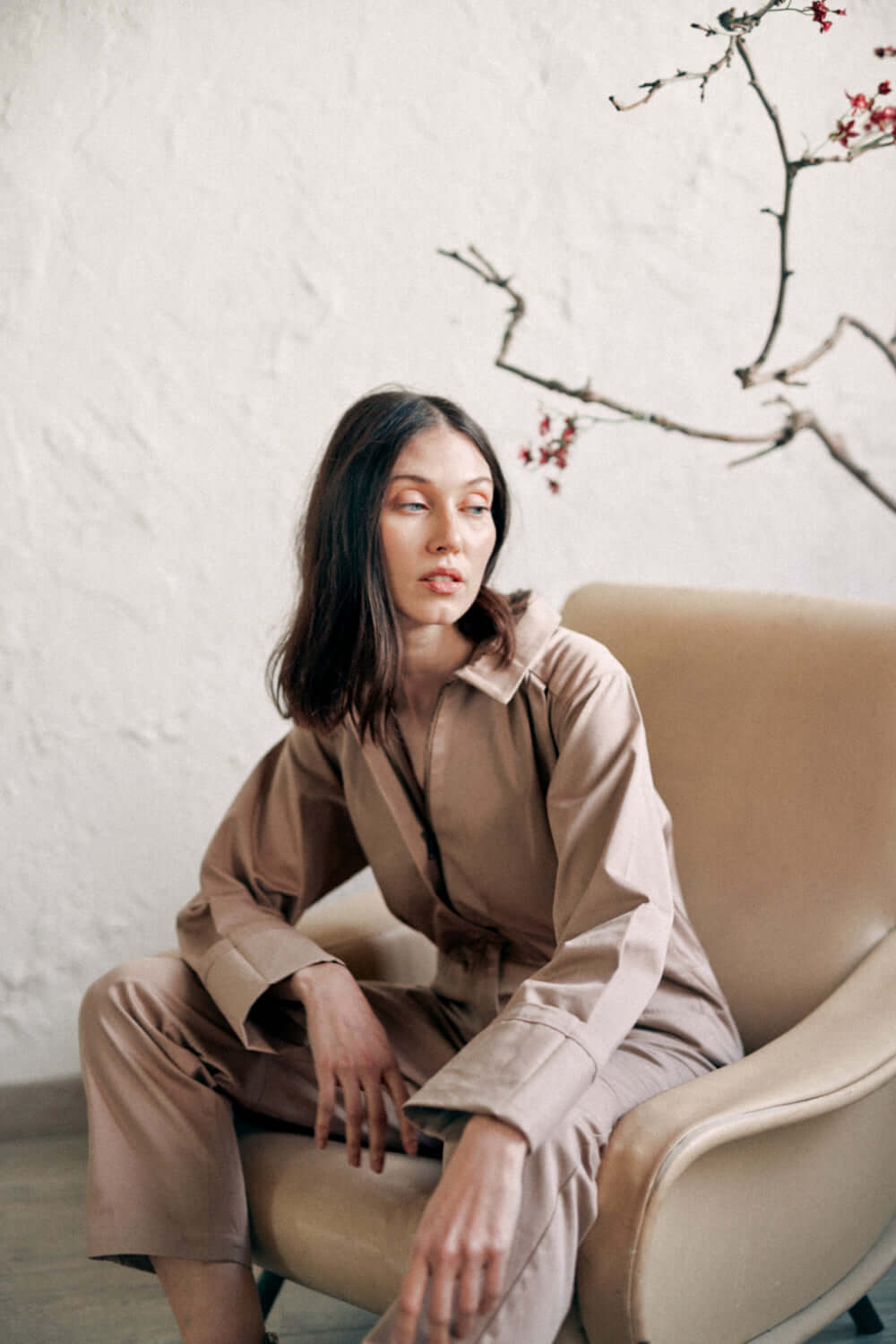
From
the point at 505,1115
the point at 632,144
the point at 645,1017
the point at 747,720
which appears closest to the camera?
the point at 505,1115

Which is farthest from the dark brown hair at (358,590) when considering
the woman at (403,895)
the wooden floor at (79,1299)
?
the wooden floor at (79,1299)

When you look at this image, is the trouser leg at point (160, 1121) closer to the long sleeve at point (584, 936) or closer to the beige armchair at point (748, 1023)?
the beige armchair at point (748, 1023)

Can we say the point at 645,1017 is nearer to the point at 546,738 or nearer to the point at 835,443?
the point at 546,738

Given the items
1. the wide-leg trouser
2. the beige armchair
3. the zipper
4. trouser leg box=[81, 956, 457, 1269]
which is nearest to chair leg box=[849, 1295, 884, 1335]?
the beige armchair

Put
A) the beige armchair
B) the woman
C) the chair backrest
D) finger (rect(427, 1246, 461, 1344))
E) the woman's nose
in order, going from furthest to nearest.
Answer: the chair backrest
the woman's nose
the woman
the beige armchair
finger (rect(427, 1246, 461, 1344))

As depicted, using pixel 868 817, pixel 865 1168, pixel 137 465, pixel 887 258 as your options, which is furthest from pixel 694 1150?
pixel 887 258

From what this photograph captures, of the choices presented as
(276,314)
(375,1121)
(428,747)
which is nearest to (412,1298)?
(375,1121)

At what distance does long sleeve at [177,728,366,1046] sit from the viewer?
1461mm

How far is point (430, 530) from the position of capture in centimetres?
138

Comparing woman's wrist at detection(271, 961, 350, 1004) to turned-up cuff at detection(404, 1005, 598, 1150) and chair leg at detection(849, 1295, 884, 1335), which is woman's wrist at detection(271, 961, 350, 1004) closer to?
turned-up cuff at detection(404, 1005, 598, 1150)

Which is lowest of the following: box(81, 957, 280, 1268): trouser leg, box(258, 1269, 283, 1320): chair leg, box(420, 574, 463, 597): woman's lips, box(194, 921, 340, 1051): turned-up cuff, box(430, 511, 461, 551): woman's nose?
box(258, 1269, 283, 1320): chair leg

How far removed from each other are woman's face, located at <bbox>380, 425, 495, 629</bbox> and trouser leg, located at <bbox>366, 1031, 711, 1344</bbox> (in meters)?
0.54

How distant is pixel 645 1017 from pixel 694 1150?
26cm

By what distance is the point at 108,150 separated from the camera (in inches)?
80.7
